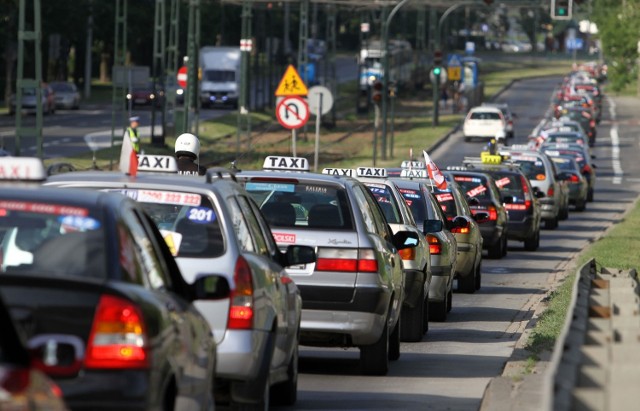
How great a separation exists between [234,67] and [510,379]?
260 feet

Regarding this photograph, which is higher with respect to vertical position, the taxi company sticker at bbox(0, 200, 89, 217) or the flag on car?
the taxi company sticker at bbox(0, 200, 89, 217)

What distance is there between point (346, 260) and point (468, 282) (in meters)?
9.64

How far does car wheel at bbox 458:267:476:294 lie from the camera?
2184 centimetres

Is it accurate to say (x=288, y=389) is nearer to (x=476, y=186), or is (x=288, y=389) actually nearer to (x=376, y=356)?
(x=376, y=356)

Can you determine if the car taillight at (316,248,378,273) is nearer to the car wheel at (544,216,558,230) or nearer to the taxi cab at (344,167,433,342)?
the taxi cab at (344,167,433,342)

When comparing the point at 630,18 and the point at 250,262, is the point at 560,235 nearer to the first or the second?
the point at 250,262

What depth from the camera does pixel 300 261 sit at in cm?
1054

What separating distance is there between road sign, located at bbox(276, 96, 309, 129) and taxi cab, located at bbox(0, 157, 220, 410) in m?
23.0

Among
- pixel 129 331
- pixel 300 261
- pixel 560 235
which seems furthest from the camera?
pixel 560 235

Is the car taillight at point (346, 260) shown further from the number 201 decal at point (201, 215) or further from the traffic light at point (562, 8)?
the traffic light at point (562, 8)

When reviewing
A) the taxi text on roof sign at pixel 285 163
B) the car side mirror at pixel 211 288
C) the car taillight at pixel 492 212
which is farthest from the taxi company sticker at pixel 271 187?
the car taillight at pixel 492 212

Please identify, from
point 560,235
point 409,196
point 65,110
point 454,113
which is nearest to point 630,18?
point 454,113

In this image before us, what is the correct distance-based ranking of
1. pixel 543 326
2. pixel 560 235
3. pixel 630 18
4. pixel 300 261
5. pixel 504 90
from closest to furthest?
pixel 300 261, pixel 543 326, pixel 560 235, pixel 630 18, pixel 504 90

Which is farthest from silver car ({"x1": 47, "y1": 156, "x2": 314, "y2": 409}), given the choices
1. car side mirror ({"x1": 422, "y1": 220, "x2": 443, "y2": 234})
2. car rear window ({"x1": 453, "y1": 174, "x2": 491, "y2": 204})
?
car rear window ({"x1": 453, "y1": 174, "x2": 491, "y2": 204})
